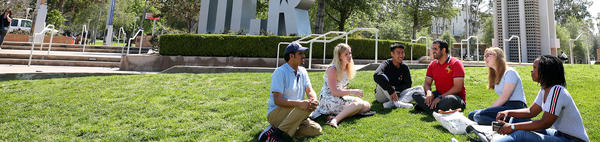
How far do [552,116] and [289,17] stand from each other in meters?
12.0

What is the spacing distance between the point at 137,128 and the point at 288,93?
6.86ft

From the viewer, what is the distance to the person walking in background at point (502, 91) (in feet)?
10.6

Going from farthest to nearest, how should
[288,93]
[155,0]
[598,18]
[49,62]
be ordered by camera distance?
[598,18] < [155,0] < [49,62] < [288,93]

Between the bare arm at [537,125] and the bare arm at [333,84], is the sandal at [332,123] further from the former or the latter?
the bare arm at [537,125]

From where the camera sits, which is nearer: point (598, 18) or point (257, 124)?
point (257, 124)

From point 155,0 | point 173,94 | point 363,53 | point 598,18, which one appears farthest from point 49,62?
point 598,18

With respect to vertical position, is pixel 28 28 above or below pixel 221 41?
above

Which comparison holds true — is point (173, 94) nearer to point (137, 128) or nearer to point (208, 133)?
point (137, 128)

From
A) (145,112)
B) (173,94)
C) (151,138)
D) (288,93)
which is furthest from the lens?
(173,94)

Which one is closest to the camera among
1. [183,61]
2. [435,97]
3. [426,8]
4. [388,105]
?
[435,97]

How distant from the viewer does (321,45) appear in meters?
11.8

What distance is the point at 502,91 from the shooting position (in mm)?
3416

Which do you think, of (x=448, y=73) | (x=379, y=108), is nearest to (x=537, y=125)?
(x=448, y=73)

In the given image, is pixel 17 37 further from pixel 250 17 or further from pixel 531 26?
pixel 531 26
